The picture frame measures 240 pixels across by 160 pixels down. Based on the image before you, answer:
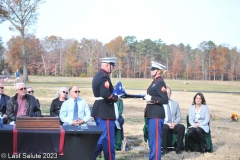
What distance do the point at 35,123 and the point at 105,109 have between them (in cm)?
136

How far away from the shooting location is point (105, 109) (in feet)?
19.1

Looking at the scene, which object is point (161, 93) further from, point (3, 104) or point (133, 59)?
point (133, 59)

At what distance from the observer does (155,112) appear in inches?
245

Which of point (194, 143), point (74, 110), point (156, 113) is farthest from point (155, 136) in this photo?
point (194, 143)

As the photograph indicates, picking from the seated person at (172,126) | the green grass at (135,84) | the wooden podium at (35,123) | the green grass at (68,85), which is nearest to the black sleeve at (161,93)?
the seated person at (172,126)

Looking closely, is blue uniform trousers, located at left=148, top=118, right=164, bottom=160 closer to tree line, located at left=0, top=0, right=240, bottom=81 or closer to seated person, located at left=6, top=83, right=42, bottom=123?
seated person, located at left=6, top=83, right=42, bottom=123

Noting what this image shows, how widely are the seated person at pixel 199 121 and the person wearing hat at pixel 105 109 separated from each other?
2920mm

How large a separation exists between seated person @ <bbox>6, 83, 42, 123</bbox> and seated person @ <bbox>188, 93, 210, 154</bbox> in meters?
3.62

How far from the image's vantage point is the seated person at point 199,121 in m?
8.06

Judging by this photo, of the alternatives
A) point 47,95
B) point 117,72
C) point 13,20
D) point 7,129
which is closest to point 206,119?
point 7,129

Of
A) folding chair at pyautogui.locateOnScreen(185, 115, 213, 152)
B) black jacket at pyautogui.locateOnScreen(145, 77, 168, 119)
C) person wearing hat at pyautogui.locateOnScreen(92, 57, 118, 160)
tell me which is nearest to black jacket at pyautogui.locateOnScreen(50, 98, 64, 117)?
person wearing hat at pyautogui.locateOnScreen(92, 57, 118, 160)

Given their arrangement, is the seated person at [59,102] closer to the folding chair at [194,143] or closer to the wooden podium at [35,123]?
the folding chair at [194,143]

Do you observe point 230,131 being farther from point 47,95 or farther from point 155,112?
point 47,95

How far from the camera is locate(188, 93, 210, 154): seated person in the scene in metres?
8.06
